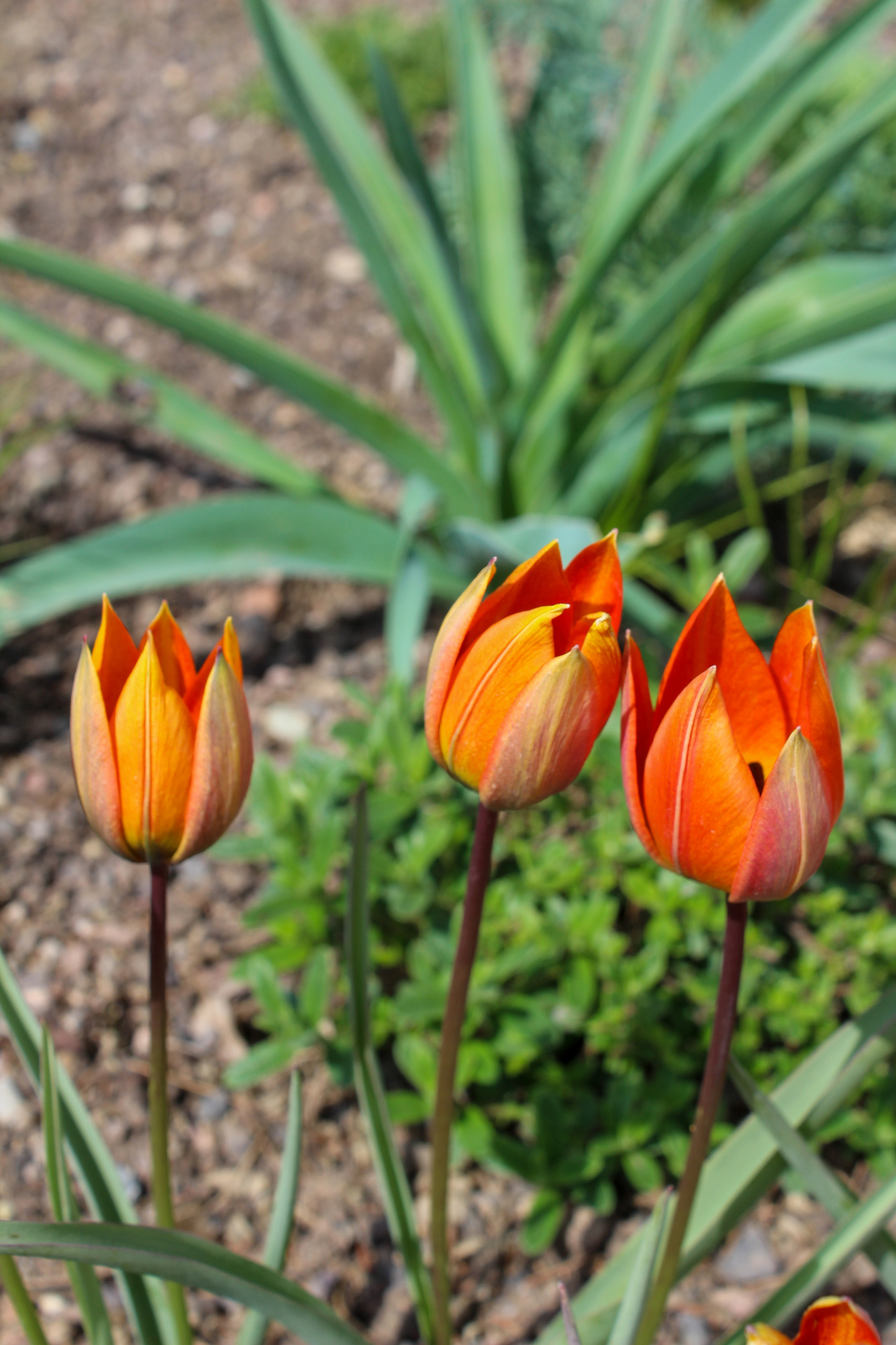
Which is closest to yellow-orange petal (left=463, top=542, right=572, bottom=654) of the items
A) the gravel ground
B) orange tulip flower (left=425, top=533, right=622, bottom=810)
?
orange tulip flower (left=425, top=533, right=622, bottom=810)

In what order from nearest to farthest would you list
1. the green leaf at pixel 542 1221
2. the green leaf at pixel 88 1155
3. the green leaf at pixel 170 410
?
the green leaf at pixel 88 1155
the green leaf at pixel 542 1221
the green leaf at pixel 170 410

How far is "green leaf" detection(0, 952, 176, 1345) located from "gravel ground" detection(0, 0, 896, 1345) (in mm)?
401

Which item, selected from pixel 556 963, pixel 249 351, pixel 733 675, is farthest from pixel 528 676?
pixel 249 351

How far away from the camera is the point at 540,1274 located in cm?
128

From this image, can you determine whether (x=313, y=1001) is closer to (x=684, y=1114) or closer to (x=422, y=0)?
(x=684, y=1114)

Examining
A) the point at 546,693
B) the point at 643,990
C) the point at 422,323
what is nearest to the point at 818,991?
the point at 643,990

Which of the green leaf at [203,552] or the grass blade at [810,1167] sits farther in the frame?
the green leaf at [203,552]

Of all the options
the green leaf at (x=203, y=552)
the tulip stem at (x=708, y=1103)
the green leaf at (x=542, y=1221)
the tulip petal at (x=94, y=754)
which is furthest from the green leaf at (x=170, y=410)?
the tulip stem at (x=708, y=1103)

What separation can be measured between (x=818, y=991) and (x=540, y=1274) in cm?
46

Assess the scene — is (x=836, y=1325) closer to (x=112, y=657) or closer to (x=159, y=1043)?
(x=159, y=1043)

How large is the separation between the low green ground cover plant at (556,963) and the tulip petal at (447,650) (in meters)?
0.63

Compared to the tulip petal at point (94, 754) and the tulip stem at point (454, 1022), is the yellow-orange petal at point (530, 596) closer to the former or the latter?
the tulip stem at point (454, 1022)

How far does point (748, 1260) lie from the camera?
129cm

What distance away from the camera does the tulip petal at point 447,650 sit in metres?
0.64
